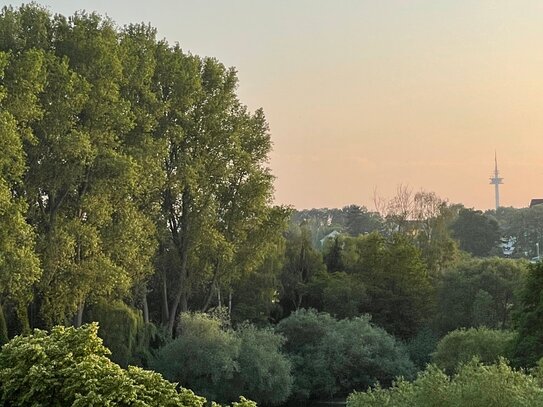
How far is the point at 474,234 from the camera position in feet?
235

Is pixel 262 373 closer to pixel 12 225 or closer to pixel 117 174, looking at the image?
pixel 117 174

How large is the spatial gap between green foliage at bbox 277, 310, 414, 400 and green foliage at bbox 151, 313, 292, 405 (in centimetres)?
238

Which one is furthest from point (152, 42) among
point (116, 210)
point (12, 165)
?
point (12, 165)

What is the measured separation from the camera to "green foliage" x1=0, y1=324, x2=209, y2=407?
10.7m

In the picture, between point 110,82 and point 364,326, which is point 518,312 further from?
point 110,82

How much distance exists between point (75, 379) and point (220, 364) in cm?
1814

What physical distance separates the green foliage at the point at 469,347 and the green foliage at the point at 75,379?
19.0 m

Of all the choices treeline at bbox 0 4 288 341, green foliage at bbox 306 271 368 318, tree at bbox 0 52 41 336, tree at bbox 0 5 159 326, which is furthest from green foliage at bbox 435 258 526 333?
tree at bbox 0 52 41 336

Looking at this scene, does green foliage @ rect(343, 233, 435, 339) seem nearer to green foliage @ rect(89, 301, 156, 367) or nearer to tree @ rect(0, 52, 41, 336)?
green foliage @ rect(89, 301, 156, 367)

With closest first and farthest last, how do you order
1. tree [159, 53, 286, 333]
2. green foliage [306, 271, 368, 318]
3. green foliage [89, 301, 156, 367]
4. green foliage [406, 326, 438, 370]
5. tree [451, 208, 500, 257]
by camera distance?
green foliage [89, 301, 156, 367] < tree [159, 53, 286, 333] < green foliage [406, 326, 438, 370] < green foliage [306, 271, 368, 318] < tree [451, 208, 500, 257]

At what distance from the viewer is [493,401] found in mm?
14312

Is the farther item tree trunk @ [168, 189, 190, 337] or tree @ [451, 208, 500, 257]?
tree @ [451, 208, 500, 257]

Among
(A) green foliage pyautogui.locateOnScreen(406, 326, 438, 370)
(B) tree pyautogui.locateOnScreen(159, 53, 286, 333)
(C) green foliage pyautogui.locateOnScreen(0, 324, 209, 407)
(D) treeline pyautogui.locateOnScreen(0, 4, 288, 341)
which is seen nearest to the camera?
(C) green foliage pyautogui.locateOnScreen(0, 324, 209, 407)

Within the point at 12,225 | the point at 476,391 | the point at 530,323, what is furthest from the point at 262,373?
the point at 476,391
